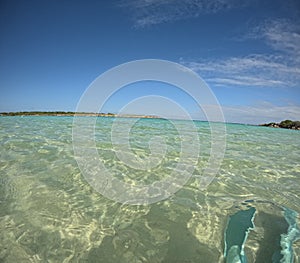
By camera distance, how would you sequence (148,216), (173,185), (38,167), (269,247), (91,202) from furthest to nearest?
(38,167) < (173,185) < (91,202) < (148,216) < (269,247)

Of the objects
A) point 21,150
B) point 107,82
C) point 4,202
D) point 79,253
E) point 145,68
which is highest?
point 145,68

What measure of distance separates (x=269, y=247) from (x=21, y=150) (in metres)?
8.01

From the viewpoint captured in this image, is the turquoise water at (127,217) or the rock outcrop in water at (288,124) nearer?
the turquoise water at (127,217)

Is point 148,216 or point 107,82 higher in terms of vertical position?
point 107,82

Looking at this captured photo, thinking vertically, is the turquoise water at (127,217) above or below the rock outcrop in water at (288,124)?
below

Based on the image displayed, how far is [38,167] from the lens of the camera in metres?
6.19

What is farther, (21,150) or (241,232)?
(21,150)

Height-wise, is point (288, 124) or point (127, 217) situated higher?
point (288, 124)

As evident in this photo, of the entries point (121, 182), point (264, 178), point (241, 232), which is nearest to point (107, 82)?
point (121, 182)

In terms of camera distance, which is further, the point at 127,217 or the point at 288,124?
the point at 288,124

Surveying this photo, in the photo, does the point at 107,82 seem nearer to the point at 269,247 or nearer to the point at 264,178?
the point at 269,247

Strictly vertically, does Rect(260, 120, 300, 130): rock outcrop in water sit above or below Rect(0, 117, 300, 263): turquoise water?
above

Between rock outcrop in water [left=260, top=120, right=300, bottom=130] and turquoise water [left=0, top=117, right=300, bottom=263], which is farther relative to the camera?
rock outcrop in water [left=260, top=120, right=300, bottom=130]

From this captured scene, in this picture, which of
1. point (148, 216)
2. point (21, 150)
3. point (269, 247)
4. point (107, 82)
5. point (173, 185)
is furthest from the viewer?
point (21, 150)
